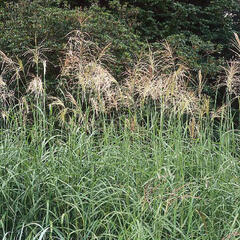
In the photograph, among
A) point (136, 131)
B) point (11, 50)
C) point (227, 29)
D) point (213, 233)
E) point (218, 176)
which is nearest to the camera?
point (213, 233)

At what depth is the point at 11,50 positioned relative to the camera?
25.6 ft

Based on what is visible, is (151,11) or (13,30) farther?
(151,11)

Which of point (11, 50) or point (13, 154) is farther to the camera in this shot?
point (11, 50)

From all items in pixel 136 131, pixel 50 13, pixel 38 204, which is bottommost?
pixel 38 204

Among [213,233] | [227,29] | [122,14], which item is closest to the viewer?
[213,233]

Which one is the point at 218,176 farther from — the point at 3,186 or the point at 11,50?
the point at 11,50

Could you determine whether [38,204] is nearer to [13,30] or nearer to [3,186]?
[3,186]

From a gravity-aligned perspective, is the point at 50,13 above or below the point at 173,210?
above

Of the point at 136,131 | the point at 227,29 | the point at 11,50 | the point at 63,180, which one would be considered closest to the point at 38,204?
the point at 63,180

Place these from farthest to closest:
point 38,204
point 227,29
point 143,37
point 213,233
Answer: point 227,29 < point 143,37 < point 38,204 < point 213,233

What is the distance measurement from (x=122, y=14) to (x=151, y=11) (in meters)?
1.32

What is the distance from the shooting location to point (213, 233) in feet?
11.9

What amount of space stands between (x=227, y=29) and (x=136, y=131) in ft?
27.6

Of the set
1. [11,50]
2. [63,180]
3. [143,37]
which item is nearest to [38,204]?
[63,180]
